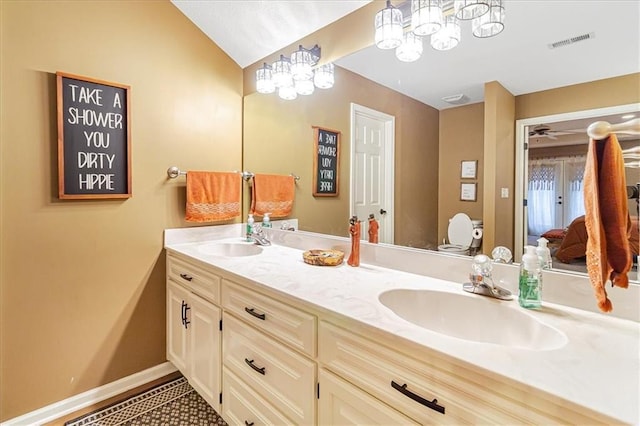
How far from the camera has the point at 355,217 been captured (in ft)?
5.77

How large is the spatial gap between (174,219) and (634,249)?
2199 millimetres

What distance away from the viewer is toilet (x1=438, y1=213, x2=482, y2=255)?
1315mm

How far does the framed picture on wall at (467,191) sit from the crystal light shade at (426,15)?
2.19ft

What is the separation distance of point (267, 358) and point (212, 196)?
1.24 m

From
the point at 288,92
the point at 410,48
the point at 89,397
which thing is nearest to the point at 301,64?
the point at 288,92

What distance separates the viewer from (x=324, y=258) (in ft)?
5.25

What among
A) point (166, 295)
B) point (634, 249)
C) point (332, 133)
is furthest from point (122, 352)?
point (634, 249)

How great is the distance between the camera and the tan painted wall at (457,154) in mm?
1314

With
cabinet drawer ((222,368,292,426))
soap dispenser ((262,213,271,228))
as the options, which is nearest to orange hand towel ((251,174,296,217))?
soap dispenser ((262,213,271,228))

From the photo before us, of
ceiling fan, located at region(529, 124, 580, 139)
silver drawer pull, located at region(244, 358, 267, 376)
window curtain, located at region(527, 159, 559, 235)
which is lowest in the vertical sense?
silver drawer pull, located at region(244, 358, 267, 376)

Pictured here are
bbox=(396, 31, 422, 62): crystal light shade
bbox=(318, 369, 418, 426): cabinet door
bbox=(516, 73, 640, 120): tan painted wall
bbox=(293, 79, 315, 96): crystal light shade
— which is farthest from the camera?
bbox=(293, 79, 315, 96): crystal light shade

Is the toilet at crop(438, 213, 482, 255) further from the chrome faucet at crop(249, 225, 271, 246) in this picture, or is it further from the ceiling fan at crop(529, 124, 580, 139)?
the chrome faucet at crop(249, 225, 271, 246)

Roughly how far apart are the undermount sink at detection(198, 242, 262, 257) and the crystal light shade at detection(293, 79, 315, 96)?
1033 mm

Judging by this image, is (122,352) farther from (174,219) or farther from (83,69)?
(83,69)
